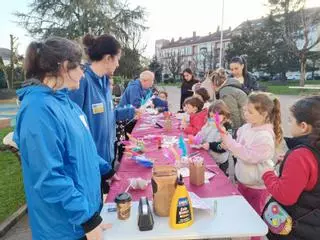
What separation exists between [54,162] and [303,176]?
1.33 m

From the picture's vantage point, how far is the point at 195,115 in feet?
13.2

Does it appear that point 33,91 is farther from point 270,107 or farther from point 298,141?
point 270,107

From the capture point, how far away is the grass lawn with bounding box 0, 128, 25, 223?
368 cm

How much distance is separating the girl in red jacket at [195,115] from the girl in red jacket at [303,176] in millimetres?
2088

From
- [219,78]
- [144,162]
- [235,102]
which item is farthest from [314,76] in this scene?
[144,162]

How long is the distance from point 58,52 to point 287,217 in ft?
5.30

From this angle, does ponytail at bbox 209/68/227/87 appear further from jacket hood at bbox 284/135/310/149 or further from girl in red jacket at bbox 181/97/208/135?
jacket hood at bbox 284/135/310/149

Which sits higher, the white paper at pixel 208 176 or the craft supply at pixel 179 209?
the craft supply at pixel 179 209

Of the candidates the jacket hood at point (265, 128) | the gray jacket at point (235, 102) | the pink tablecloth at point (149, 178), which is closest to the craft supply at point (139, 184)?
the pink tablecloth at point (149, 178)

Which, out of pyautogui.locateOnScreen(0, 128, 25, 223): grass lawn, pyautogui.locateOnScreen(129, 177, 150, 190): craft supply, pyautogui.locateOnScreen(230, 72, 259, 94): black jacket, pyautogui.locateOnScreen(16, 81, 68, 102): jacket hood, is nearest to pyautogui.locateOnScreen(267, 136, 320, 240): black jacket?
pyautogui.locateOnScreen(129, 177, 150, 190): craft supply

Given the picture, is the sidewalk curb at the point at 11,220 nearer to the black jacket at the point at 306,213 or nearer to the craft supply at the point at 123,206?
the craft supply at the point at 123,206


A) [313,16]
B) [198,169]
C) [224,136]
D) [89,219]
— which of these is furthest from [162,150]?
[313,16]

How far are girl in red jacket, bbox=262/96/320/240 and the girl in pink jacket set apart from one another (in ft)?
1.77

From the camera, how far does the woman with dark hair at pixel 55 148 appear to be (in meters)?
1.33
